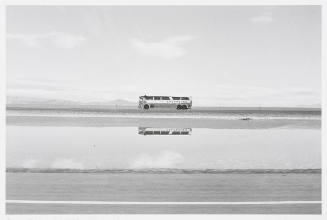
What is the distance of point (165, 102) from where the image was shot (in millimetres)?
5621

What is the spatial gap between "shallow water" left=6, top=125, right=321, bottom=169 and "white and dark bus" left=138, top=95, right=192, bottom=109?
0.41 meters

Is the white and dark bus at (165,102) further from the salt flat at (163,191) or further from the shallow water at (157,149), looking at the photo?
the salt flat at (163,191)

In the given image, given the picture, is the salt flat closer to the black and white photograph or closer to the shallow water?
the black and white photograph

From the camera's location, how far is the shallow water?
13.2ft

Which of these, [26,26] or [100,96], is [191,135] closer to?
[100,96]

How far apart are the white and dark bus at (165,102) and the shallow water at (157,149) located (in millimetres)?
414

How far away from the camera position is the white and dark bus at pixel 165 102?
5.02m

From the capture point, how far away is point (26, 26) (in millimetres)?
4227

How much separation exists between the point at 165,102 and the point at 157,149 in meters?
1.29

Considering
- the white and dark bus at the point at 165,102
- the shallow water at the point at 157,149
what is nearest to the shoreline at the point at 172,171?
the shallow water at the point at 157,149

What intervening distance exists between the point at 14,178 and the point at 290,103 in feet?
12.1

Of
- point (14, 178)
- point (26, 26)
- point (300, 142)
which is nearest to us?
point (14, 178)
